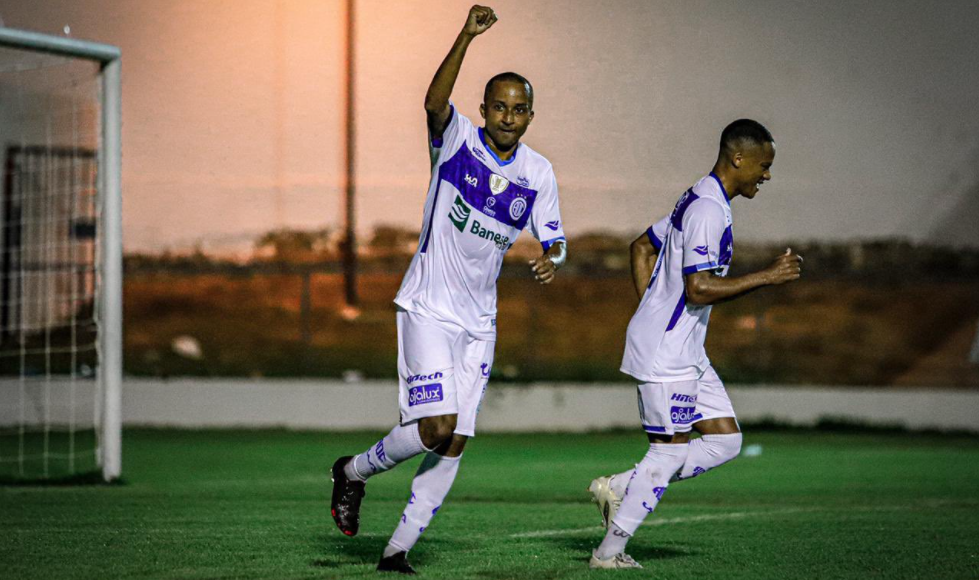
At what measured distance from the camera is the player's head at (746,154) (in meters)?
6.13

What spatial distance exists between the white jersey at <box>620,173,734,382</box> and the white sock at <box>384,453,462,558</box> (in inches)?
40.2

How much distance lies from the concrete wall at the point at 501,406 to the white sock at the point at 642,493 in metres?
9.99

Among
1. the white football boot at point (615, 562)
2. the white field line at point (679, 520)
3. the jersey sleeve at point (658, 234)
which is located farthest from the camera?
the white field line at point (679, 520)

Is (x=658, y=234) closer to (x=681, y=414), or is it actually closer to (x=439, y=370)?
(x=681, y=414)

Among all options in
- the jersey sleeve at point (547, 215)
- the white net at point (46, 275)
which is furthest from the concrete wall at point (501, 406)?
the jersey sleeve at point (547, 215)

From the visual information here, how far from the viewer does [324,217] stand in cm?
1814

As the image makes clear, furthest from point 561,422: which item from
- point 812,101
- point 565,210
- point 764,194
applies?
point 812,101

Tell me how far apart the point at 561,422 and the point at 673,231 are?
10.3 m

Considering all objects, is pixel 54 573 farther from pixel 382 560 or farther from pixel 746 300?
pixel 746 300

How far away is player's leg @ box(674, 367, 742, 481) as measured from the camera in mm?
6402

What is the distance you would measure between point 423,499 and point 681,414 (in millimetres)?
1297

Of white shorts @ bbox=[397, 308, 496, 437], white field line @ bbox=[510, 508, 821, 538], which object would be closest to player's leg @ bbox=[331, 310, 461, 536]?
white shorts @ bbox=[397, 308, 496, 437]

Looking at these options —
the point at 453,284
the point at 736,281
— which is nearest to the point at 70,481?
the point at 453,284

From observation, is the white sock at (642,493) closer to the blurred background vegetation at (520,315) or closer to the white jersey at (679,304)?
the white jersey at (679,304)
